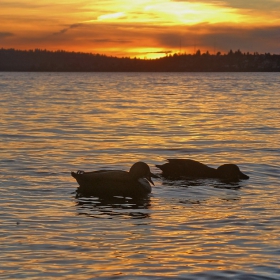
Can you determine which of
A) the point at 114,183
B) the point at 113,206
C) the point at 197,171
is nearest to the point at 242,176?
the point at 197,171

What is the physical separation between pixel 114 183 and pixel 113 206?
1.36 m

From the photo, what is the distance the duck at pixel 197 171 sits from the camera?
18656 millimetres

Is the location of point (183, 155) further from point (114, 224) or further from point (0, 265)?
point (0, 265)

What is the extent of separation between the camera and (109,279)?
980 cm

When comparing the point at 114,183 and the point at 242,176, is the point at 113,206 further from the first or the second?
the point at 242,176

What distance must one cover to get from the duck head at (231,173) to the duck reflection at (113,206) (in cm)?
325

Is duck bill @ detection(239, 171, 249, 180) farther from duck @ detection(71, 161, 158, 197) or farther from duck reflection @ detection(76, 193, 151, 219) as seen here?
duck reflection @ detection(76, 193, 151, 219)

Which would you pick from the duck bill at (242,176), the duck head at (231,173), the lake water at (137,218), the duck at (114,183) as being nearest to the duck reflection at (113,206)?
the lake water at (137,218)

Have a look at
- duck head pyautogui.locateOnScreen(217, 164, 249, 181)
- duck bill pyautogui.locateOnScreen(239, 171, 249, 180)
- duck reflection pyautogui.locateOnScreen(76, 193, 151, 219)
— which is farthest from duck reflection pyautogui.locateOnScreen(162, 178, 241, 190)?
duck reflection pyautogui.locateOnScreen(76, 193, 151, 219)

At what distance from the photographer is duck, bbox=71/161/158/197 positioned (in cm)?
1625

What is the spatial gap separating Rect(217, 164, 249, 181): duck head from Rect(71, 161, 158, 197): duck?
2.90 m

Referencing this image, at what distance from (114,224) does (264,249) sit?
9.62 feet

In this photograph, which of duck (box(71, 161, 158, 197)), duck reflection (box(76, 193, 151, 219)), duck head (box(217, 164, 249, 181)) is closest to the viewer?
duck reflection (box(76, 193, 151, 219))

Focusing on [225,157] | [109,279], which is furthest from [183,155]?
[109,279]
